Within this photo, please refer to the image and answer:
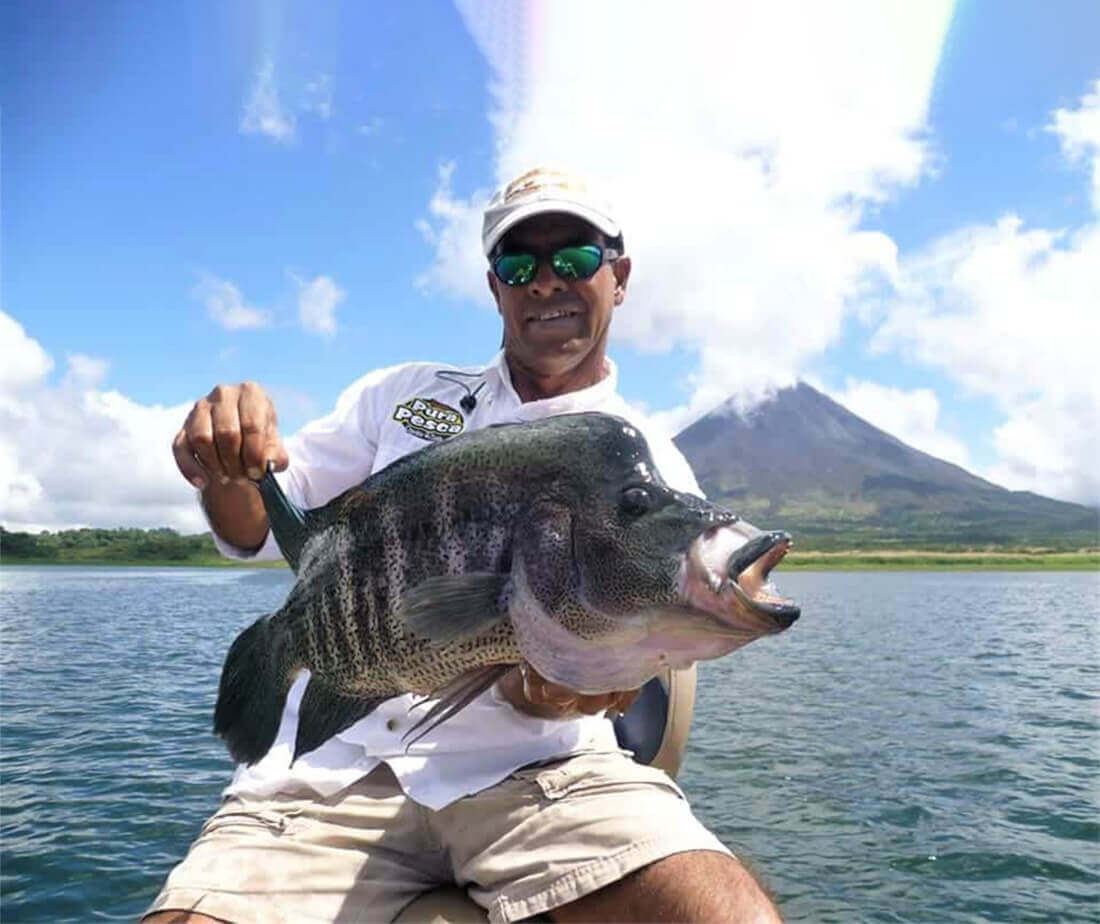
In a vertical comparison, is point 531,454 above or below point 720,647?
above

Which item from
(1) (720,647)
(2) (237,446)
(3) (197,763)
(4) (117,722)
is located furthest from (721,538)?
(4) (117,722)

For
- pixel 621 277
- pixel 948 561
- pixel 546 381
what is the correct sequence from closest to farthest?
pixel 546 381 < pixel 621 277 < pixel 948 561

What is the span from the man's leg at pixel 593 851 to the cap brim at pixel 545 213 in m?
2.48

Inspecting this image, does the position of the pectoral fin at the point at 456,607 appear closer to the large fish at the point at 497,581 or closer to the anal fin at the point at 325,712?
the large fish at the point at 497,581

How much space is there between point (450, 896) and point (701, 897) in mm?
1287

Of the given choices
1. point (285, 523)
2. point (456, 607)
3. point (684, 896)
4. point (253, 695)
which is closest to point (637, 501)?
point (456, 607)

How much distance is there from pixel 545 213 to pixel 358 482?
5.21ft

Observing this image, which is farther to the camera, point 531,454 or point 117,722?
point 117,722

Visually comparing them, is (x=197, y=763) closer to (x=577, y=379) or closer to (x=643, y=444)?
(x=577, y=379)

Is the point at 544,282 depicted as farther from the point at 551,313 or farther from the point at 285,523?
the point at 285,523

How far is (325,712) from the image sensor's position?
308 centimetres

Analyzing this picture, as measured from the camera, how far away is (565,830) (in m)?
4.00

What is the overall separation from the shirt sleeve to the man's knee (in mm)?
2222

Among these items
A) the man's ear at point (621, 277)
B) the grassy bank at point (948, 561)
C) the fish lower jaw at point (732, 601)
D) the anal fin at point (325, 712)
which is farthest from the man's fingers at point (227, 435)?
the grassy bank at point (948, 561)
